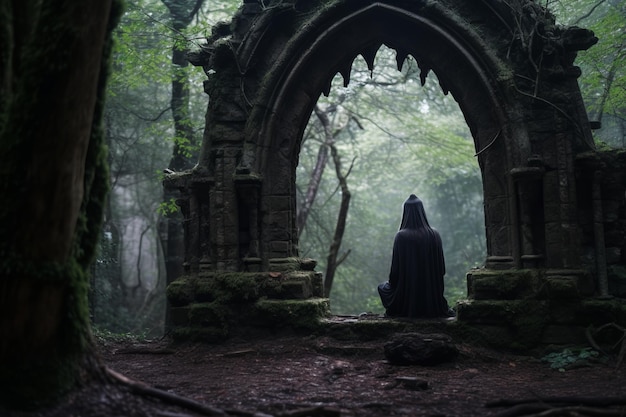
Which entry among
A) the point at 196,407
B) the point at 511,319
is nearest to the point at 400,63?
the point at 511,319

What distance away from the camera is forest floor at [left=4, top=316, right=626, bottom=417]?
439 cm

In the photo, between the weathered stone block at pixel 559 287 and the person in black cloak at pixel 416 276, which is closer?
the weathered stone block at pixel 559 287

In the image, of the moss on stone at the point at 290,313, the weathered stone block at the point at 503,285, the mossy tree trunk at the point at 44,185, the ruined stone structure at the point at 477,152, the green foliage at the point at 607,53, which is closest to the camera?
the mossy tree trunk at the point at 44,185

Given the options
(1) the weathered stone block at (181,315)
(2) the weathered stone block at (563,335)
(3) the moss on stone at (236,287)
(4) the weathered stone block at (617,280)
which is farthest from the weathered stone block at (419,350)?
(1) the weathered stone block at (181,315)

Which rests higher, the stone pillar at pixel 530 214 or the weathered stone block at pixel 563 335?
the stone pillar at pixel 530 214

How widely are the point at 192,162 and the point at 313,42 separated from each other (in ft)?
25.1

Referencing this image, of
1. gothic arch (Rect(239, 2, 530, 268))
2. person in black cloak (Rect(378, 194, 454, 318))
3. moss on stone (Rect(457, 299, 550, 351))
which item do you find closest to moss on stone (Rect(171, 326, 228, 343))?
gothic arch (Rect(239, 2, 530, 268))

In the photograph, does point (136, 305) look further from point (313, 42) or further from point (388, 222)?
point (313, 42)

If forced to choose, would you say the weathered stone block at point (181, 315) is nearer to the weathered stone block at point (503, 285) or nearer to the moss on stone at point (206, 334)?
the moss on stone at point (206, 334)

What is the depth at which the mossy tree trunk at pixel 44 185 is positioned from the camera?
12.8 ft

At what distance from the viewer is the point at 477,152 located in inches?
325

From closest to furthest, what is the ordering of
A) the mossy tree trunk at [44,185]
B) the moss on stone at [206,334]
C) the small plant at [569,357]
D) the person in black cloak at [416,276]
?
the mossy tree trunk at [44,185] < the small plant at [569,357] < the moss on stone at [206,334] < the person in black cloak at [416,276]

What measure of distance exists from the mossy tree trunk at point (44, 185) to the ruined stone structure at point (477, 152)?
419 cm

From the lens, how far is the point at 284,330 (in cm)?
802
